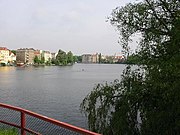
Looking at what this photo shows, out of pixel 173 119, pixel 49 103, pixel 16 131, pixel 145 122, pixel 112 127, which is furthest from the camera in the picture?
pixel 49 103

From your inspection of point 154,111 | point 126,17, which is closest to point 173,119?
point 154,111

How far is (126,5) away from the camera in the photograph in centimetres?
1275

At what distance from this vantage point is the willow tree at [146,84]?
10.8 m

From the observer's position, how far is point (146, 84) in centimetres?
1188

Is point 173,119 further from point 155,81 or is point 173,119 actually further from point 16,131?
point 16,131

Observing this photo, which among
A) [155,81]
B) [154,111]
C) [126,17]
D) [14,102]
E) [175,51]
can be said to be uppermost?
[126,17]

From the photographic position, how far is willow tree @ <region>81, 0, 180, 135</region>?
35.3ft

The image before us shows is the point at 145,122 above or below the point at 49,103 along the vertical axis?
above

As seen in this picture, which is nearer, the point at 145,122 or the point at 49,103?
the point at 145,122

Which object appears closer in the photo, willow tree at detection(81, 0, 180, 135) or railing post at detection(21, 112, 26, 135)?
railing post at detection(21, 112, 26, 135)

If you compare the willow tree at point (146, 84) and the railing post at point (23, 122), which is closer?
the railing post at point (23, 122)

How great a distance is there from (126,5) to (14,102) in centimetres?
2602

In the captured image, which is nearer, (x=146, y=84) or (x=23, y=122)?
(x=23, y=122)

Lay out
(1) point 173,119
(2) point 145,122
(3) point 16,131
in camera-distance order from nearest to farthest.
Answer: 1. (3) point 16,131
2. (1) point 173,119
3. (2) point 145,122
